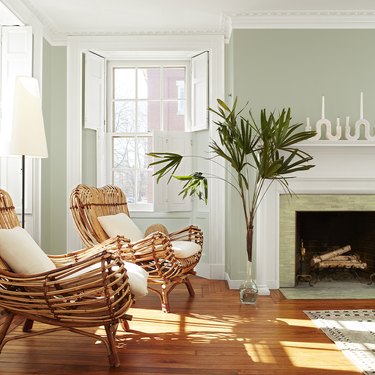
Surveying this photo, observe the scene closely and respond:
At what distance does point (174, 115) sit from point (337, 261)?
2531mm

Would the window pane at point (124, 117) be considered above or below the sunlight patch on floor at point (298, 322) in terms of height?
above

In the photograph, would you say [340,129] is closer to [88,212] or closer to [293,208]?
[293,208]

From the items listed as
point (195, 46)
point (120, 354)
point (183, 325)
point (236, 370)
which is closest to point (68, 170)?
point (195, 46)

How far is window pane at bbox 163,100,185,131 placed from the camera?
6125 mm

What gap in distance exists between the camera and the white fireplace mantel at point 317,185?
4.92 meters

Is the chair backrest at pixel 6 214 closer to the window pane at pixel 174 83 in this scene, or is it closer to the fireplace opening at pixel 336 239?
the fireplace opening at pixel 336 239

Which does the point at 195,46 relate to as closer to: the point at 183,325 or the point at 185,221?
the point at 185,221

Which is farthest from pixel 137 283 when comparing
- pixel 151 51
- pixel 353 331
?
pixel 151 51

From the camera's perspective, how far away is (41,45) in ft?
17.0

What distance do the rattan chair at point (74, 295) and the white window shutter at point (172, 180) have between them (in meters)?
2.93

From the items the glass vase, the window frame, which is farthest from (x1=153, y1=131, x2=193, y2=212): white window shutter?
the glass vase

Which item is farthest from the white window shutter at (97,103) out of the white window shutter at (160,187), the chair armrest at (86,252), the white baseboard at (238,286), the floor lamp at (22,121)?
the chair armrest at (86,252)

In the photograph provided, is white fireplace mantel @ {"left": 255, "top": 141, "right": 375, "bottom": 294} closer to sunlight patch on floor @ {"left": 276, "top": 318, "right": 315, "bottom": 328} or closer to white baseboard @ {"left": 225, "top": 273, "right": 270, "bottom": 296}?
white baseboard @ {"left": 225, "top": 273, "right": 270, "bottom": 296}

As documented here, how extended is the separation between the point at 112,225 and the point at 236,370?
198cm
